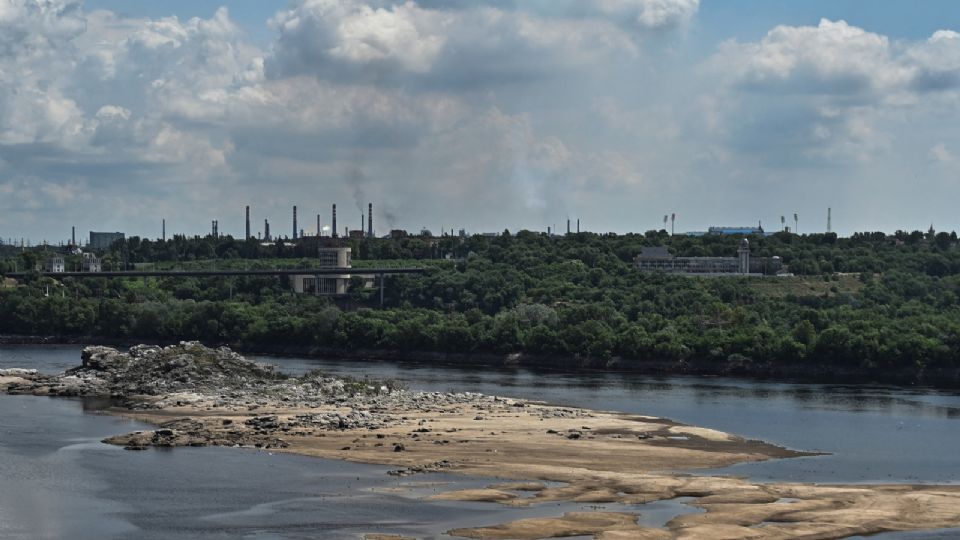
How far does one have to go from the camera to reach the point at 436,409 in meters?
89.9

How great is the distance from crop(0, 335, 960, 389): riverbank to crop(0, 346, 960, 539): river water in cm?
1118

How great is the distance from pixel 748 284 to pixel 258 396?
101 m

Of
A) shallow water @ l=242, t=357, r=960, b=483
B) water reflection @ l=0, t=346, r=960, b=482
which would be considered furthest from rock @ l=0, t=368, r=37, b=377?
shallow water @ l=242, t=357, r=960, b=483

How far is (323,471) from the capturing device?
65.1 metres

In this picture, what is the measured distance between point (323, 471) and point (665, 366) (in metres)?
70.6

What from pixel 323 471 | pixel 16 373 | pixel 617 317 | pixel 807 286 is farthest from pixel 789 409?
pixel 807 286

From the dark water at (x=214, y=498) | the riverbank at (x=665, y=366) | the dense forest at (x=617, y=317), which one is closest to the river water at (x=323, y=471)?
the dark water at (x=214, y=498)

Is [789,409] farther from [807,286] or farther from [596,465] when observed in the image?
[807,286]

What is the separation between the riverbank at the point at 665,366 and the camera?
118 meters

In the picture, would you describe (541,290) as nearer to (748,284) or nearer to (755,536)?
(748,284)

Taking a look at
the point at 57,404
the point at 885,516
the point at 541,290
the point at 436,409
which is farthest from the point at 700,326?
the point at 885,516

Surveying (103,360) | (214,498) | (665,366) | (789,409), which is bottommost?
(214,498)

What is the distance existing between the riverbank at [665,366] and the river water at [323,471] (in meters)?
11.2

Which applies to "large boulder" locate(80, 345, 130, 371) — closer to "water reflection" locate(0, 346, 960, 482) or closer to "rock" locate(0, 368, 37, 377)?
"rock" locate(0, 368, 37, 377)
